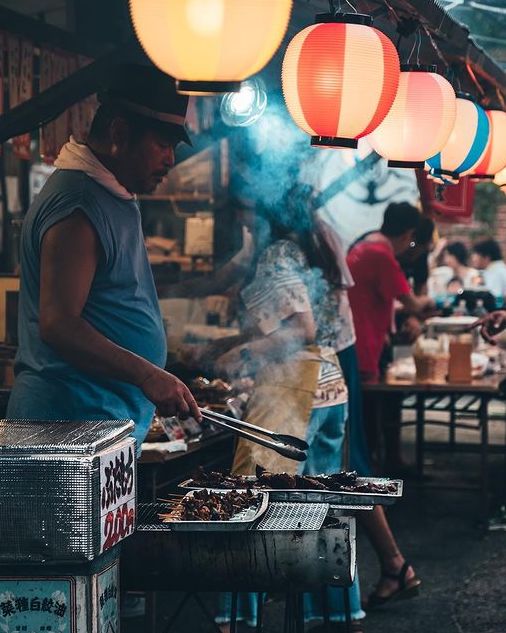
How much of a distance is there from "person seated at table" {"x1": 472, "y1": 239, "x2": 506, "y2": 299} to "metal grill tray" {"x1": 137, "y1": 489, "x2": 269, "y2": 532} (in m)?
12.6

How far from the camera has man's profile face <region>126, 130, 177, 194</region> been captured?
488 cm

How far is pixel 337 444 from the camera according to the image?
687 cm

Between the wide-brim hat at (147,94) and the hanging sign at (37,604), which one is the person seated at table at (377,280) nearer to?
the wide-brim hat at (147,94)

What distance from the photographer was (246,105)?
891cm

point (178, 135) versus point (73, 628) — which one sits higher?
point (178, 135)

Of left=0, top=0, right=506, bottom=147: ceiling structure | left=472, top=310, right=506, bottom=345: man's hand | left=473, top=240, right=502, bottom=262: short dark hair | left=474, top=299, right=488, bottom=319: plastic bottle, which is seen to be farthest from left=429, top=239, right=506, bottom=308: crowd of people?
left=0, top=0, right=506, bottom=147: ceiling structure

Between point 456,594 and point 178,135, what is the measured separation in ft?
14.4

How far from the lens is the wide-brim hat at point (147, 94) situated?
483 cm

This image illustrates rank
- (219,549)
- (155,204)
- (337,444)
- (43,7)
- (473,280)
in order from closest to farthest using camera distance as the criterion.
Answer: (219,549) → (337,444) → (43,7) → (155,204) → (473,280)

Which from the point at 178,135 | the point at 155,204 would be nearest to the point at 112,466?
the point at 178,135

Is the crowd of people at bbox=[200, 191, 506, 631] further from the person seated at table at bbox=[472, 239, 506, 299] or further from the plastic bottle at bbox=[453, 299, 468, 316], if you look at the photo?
the person seated at table at bbox=[472, 239, 506, 299]

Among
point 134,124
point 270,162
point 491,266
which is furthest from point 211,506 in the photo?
point 491,266

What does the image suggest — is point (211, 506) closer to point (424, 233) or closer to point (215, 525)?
point (215, 525)

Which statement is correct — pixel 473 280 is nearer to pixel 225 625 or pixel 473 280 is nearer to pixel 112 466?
pixel 225 625
